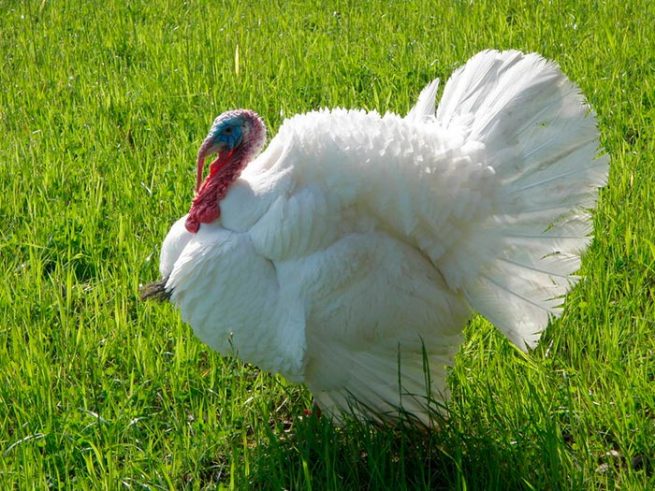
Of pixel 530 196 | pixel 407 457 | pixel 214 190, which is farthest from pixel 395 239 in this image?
pixel 407 457

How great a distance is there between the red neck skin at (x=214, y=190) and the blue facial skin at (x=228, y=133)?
44 mm

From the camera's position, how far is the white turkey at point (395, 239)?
3.98 metres

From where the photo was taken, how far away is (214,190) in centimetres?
426

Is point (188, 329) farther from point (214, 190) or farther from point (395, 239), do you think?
point (395, 239)

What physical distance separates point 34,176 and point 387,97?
227 cm

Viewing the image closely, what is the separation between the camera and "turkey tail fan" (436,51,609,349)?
4.05 metres

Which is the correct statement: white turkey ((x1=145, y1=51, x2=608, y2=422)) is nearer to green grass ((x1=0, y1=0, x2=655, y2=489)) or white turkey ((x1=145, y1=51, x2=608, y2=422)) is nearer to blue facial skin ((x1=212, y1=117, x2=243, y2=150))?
blue facial skin ((x1=212, y1=117, x2=243, y2=150))

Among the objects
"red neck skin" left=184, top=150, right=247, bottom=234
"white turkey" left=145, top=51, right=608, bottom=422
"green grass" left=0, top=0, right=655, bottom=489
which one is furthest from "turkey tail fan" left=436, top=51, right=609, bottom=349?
"red neck skin" left=184, top=150, right=247, bottom=234

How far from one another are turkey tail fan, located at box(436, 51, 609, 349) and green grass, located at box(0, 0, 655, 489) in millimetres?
414

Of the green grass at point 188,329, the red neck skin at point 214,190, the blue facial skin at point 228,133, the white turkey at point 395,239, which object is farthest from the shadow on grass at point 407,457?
the blue facial skin at point 228,133

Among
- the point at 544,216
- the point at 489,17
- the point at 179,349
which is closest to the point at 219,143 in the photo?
the point at 179,349

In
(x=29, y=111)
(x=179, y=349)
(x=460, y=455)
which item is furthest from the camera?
(x=29, y=111)

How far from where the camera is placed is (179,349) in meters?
4.73

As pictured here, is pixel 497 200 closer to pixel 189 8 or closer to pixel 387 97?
pixel 387 97
